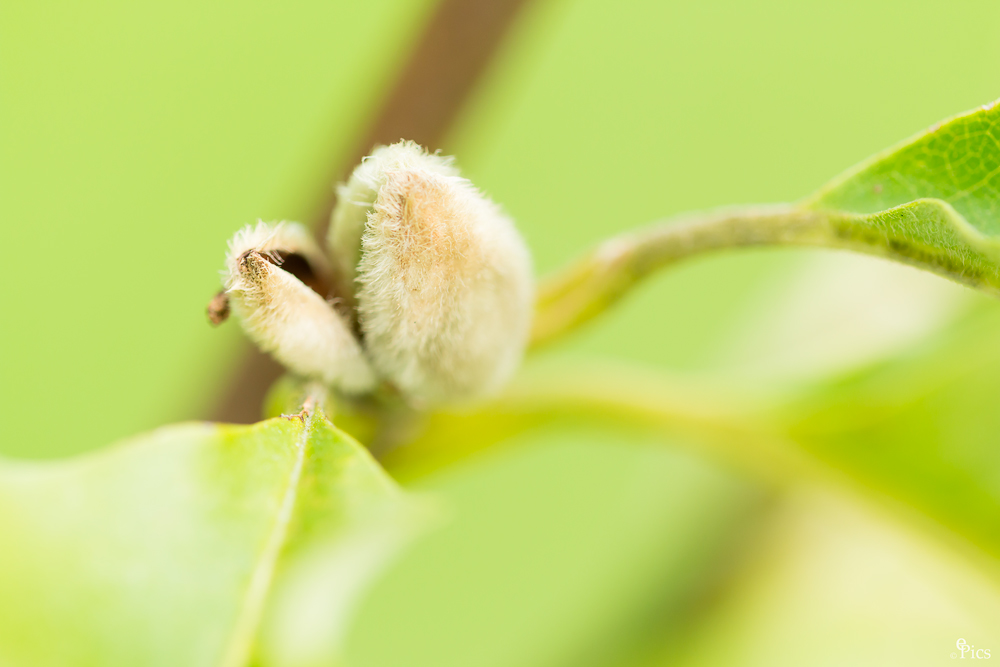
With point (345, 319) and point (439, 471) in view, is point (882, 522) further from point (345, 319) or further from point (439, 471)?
point (345, 319)

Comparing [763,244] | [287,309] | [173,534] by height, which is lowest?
[173,534]

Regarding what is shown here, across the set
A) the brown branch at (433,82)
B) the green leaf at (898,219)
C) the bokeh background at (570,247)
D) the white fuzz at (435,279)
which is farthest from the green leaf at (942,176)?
the bokeh background at (570,247)

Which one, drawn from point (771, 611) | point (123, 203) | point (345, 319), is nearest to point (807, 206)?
point (345, 319)

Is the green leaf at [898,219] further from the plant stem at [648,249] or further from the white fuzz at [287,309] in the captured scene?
the white fuzz at [287,309]

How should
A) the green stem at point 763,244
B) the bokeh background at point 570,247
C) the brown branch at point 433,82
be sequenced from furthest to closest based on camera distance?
the bokeh background at point 570,247 → the brown branch at point 433,82 → the green stem at point 763,244

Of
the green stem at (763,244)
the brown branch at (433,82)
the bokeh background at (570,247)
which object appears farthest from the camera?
the bokeh background at (570,247)

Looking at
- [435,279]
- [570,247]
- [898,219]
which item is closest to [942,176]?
[898,219]

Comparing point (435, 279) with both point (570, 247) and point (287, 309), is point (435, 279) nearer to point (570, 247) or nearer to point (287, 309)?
point (287, 309)

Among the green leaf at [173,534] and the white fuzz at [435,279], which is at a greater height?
the white fuzz at [435,279]
